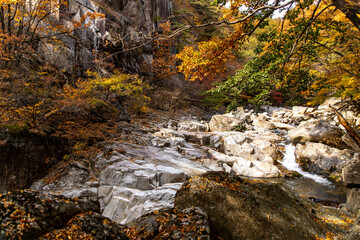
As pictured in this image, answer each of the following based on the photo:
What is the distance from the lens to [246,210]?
9.75 feet

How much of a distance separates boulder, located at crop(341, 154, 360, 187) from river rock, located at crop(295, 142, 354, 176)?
132 centimetres

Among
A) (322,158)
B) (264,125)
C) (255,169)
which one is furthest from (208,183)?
(264,125)

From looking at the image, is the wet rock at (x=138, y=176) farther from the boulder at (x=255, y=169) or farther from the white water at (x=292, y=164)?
the white water at (x=292, y=164)

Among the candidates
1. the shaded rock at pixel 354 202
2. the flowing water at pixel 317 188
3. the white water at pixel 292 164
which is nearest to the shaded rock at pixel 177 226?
the shaded rock at pixel 354 202

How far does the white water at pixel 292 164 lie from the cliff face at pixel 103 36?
35.4 ft

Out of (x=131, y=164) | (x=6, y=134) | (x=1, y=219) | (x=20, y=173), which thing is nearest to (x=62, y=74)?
(x=6, y=134)

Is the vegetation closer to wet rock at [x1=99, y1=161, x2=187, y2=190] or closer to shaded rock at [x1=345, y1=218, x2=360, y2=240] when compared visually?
wet rock at [x1=99, y1=161, x2=187, y2=190]

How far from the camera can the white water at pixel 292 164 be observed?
358 inches

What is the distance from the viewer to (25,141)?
560 centimetres

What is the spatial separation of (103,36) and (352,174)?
58.8 ft

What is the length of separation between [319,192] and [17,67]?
48.8 ft

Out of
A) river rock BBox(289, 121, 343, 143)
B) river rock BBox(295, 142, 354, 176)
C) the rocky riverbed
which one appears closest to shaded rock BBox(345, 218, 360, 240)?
the rocky riverbed

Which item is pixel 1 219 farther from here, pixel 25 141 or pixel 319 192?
pixel 319 192

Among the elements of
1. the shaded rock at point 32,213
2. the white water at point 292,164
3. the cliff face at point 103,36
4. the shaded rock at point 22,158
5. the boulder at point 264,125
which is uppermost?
the cliff face at point 103,36
